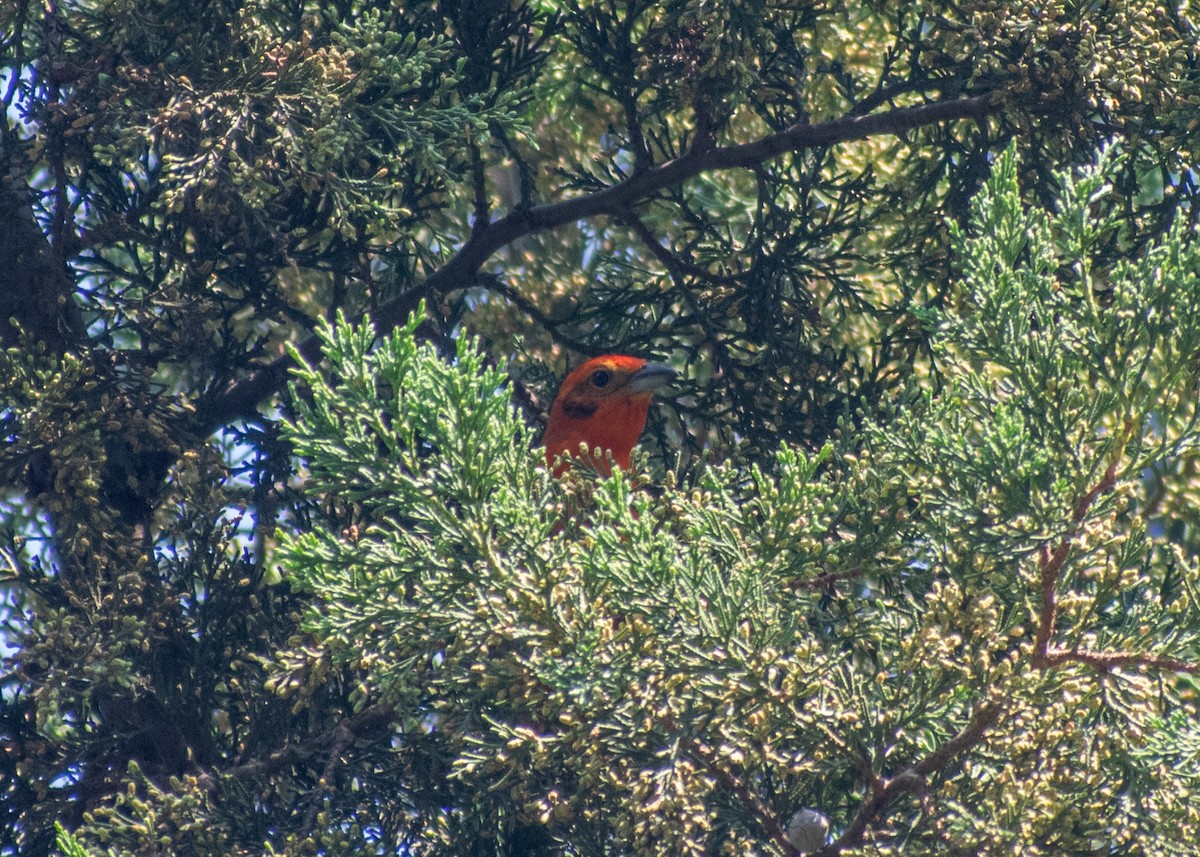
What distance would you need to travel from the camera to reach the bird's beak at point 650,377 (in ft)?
16.6

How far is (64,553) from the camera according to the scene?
4008 millimetres

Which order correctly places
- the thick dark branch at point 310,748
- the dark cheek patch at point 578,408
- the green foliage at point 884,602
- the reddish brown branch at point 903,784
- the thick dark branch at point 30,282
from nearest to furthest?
the green foliage at point 884,602 < the reddish brown branch at point 903,784 < the thick dark branch at point 310,748 < the thick dark branch at point 30,282 < the dark cheek patch at point 578,408

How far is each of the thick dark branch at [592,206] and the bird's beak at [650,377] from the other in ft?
2.07

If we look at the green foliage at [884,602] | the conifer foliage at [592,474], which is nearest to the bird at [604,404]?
the conifer foliage at [592,474]

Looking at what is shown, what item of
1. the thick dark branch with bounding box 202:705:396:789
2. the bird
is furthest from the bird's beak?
the thick dark branch with bounding box 202:705:396:789

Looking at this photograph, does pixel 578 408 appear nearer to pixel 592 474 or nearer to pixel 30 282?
pixel 592 474

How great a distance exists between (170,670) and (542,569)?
185 cm

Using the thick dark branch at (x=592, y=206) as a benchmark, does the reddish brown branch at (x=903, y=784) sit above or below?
below

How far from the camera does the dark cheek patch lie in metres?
5.38

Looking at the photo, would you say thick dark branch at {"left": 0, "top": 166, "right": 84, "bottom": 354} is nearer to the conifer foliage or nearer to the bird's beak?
the conifer foliage

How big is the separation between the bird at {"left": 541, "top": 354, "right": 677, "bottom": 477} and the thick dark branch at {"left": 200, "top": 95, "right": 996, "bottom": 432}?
1.95ft

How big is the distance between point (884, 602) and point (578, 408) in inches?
98.2

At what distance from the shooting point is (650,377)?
510cm

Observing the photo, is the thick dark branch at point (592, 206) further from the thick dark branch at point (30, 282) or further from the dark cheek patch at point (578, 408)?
the dark cheek patch at point (578, 408)
